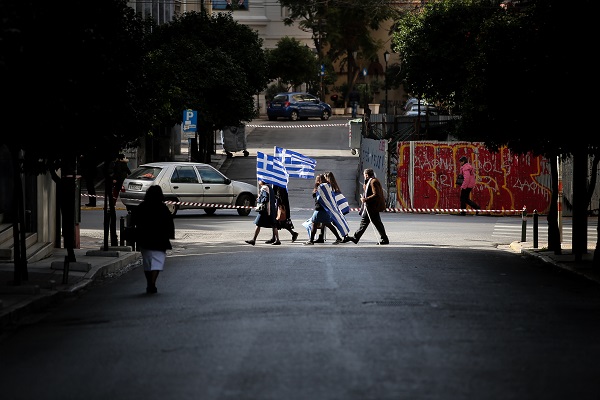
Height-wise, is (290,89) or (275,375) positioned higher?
(290,89)

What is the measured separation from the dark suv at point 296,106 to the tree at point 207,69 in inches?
640

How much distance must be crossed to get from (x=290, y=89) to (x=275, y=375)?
235 feet

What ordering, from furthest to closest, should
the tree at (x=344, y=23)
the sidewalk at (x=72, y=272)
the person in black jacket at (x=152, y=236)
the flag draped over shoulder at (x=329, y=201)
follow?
the tree at (x=344, y=23) → the flag draped over shoulder at (x=329, y=201) → the person in black jacket at (x=152, y=236) → the sidewalk at (x=72, y=272)

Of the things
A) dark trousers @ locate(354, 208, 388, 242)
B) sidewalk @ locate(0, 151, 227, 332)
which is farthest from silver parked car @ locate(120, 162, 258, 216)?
dark trousers @ locate(354, 208, 388, 242)

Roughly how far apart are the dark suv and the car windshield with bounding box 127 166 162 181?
116 feet

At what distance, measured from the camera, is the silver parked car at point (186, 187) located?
110 feet

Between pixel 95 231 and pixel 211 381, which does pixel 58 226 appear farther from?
pixel 211 381

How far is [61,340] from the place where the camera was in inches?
499

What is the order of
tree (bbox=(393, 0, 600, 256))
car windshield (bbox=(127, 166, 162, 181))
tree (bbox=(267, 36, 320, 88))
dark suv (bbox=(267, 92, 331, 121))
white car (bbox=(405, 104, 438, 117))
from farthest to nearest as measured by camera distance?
tree (bbox=(267, 36, 320, 88)) < dark suv (bbox=(267, 92, 331, 121)) < white car (bbox=(405, 104, 438, 117)) < car windshield (bbox=(127, 166, 162, 181)) < tree (bbox=(393, 0, 600, 256))

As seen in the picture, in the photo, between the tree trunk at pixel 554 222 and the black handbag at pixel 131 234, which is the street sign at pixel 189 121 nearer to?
the tree trunk at pixel 554 222

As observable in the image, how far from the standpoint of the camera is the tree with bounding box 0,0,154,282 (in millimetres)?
14945

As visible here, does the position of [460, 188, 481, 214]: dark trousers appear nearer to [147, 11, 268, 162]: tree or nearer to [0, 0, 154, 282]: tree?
[147, 11, 268, 162]: tree

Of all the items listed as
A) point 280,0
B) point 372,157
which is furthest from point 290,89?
point 372,157

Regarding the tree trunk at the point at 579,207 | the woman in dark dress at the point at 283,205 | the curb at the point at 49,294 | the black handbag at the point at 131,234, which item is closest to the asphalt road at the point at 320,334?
the curb at the point at 49,294
